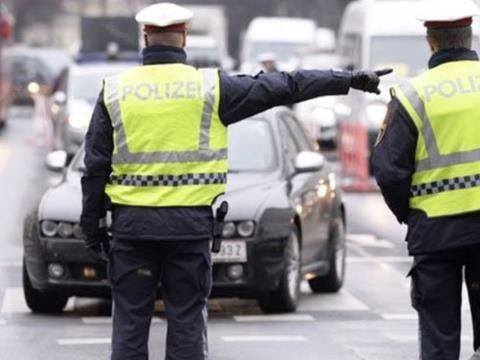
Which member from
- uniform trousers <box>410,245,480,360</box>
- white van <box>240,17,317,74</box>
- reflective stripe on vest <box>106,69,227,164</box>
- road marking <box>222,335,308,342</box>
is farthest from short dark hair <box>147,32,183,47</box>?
white van <box>240,17,317,74</box>

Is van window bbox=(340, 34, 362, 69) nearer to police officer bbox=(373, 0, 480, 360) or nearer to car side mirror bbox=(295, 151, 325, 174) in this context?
car side mirror bbox=(295, 151, 325, 174)

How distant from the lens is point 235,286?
12648mm

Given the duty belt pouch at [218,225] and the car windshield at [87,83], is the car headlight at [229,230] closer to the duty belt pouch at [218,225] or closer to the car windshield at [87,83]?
the duty belt pouch at [218,225]

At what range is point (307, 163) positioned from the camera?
13883mm

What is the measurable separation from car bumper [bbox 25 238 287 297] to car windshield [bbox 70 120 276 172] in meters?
1.23

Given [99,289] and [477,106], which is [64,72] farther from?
[477,106]

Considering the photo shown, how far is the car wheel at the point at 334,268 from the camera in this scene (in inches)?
567

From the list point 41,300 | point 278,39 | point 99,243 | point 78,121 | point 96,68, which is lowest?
point 278,39

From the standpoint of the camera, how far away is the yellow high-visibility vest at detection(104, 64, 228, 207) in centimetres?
795

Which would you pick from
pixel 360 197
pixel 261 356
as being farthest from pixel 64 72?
pixel 261 356

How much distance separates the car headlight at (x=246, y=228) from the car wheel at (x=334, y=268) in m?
1.74

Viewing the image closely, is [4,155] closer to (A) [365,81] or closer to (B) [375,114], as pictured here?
(B) [375,114]

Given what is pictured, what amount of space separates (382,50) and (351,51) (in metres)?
2.28

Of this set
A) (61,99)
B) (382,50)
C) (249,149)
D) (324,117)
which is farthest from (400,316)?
(324,117)
